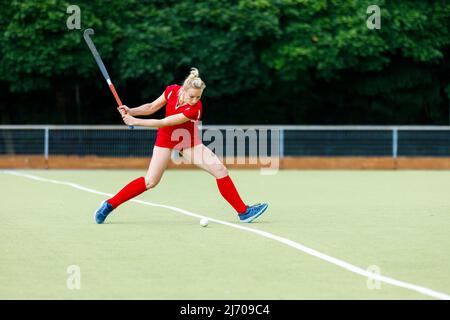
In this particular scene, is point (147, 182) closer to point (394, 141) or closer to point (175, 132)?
point (175, 132)

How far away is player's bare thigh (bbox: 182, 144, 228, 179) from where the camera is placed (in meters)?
12.3

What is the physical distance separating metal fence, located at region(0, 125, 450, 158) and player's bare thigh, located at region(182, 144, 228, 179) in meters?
14.3

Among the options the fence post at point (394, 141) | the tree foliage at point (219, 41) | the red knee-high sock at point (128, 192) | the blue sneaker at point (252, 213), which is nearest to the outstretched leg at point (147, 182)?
the red knee-high sock at point (128, 192)

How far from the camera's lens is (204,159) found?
40.2 feet

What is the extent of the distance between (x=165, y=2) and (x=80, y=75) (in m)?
Result: 2.95

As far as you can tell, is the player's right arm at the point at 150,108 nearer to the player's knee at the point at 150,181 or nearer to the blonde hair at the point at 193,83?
the blonde hair at the point at 193,83

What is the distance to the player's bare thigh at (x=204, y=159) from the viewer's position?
12.3 meters

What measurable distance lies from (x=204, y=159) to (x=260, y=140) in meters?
14.7

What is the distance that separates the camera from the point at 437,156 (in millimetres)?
27344

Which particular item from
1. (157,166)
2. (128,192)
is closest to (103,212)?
(128,192)

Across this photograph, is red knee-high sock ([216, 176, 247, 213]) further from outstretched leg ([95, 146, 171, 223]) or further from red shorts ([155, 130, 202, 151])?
outstretched leg ([95, 146, 171, 223])

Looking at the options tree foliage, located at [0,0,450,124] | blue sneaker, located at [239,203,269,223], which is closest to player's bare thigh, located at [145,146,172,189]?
blue sneaker, located at [239,203,269,223]

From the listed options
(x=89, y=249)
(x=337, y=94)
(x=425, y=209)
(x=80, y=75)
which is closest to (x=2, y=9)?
(x=80, y=75)

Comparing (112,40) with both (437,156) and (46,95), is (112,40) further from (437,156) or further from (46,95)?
(437,156)
